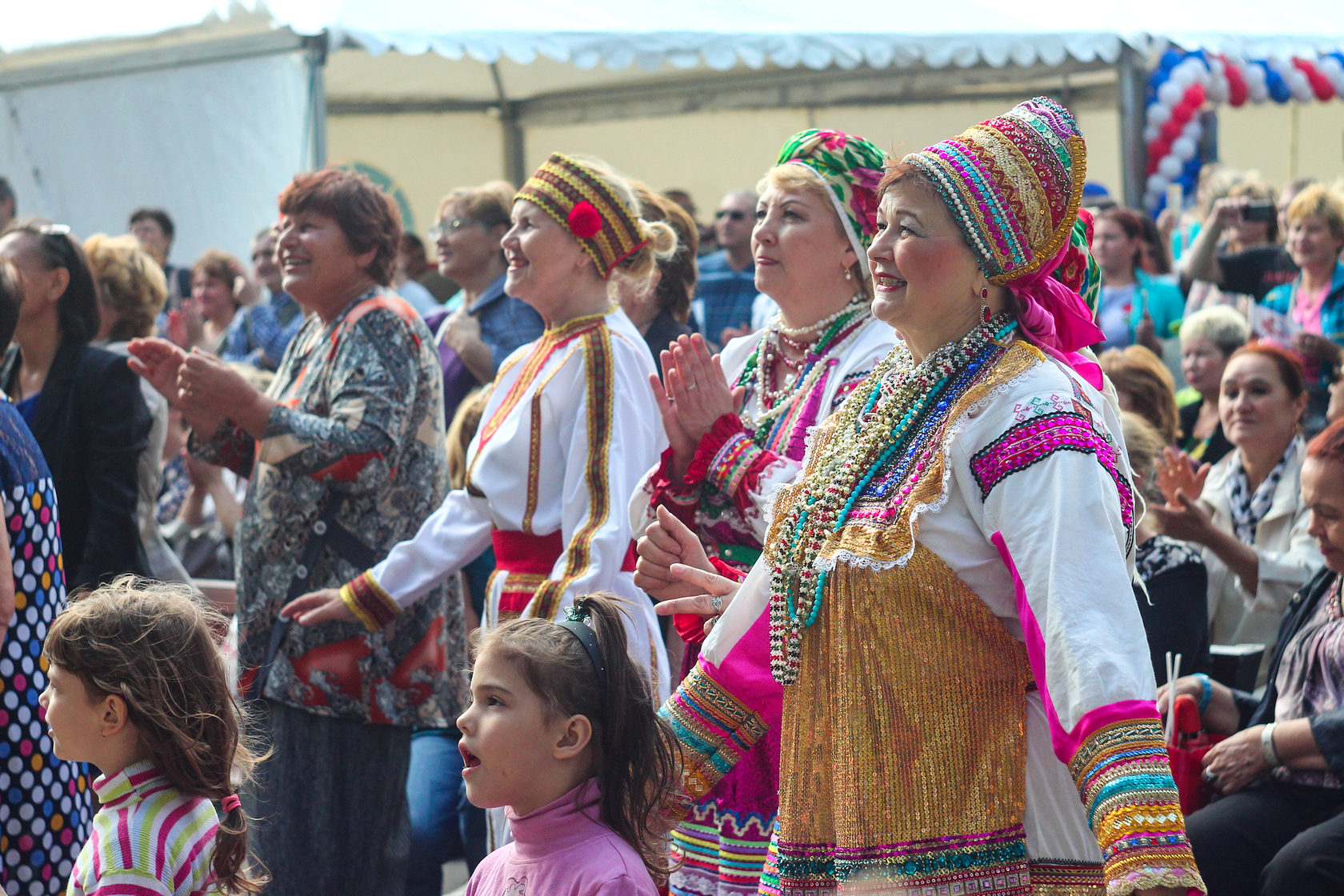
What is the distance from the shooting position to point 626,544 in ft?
10.8

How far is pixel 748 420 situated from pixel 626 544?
0.45 meters

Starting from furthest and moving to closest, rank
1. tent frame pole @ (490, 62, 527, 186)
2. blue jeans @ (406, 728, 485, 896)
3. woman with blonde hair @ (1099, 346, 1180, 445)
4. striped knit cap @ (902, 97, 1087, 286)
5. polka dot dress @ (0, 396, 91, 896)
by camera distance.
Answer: tent frame pole @ (490, 62, 527, 186), woman with blonde hair @ (1099, 346, 1180, 445), blue jeans @ (406, 728, 485, 896), polka dot dress @ (0, 396, 91, 896), striped knit cap @ (902, 97, 1087, 286)

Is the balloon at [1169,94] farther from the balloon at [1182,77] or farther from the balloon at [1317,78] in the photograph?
the balloon at [1317,78]

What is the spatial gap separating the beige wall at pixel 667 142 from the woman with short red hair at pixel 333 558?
9098 millimetres

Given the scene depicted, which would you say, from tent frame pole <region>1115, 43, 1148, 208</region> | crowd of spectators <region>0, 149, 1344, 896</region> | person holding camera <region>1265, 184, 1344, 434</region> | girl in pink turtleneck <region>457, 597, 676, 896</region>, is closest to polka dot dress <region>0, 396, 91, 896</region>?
crowd of spectators <region>0, 149, 1344, 896</region>

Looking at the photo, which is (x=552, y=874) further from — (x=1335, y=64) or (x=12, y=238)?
(x=1335, y=64)

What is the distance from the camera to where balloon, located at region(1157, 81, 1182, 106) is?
10352mm

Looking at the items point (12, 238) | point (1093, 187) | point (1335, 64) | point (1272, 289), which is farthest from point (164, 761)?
point (1335, 64)

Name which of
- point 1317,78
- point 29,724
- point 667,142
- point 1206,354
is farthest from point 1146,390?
point 667,142

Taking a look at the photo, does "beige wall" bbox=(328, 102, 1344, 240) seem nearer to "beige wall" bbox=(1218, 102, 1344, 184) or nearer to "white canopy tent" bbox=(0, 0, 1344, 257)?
"beige wall" bbox=(1218, 102, 1344, 184)

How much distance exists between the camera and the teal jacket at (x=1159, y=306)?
7.74 metres

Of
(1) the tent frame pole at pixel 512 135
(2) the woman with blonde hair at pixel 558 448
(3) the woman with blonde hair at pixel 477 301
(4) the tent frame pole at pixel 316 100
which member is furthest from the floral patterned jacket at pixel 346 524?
(1) the tent frame pole at pixel 512 135

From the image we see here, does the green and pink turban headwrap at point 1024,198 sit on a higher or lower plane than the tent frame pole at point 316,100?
lower

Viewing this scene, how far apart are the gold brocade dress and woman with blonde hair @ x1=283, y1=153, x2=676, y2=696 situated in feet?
4.08
